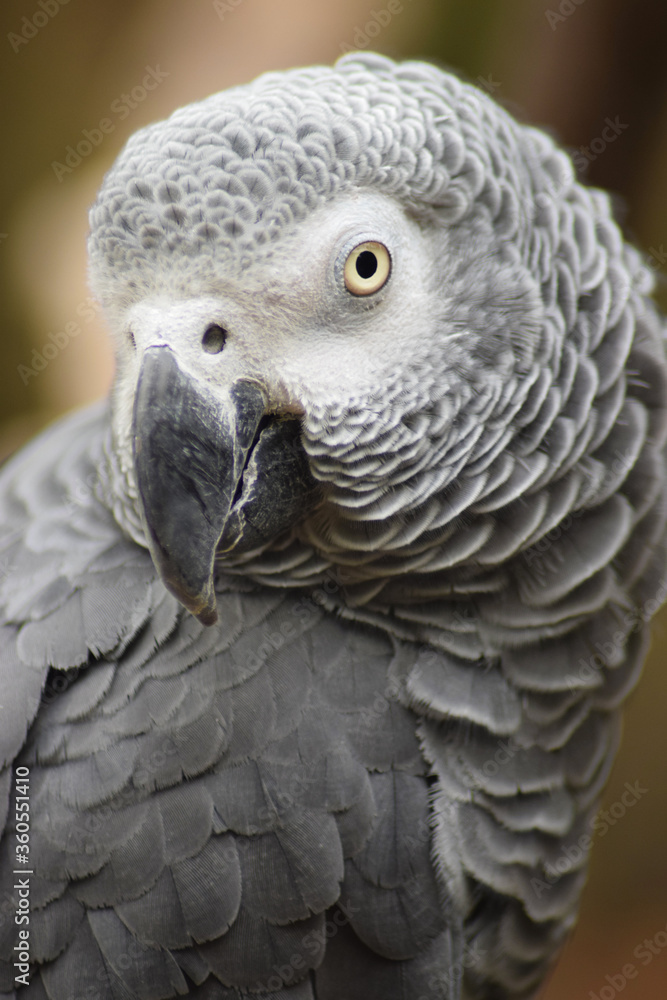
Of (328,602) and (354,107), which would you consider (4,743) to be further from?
(354,107)

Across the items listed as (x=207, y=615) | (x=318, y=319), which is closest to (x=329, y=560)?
(x=207, y=615)

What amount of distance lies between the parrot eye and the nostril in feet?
0.52

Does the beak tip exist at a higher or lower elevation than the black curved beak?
lower

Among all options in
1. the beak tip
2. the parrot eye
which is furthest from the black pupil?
the beak tip

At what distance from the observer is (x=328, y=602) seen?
3.49ft

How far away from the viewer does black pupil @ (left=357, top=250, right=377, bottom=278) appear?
875mm

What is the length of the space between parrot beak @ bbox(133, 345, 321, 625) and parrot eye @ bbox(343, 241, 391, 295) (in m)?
0.17

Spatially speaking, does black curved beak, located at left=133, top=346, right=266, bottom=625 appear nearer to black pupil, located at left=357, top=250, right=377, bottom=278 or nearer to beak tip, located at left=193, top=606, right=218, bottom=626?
beak tip, located at left=193, top=606, right=218, bottom=626

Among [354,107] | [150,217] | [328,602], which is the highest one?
[354,107]

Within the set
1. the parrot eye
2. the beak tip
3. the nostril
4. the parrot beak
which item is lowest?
the beak tip

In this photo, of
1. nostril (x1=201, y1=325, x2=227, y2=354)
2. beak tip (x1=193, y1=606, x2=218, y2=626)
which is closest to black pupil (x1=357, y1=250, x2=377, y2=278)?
nostril (x1=201, y1=325, x2=227, y2=354)

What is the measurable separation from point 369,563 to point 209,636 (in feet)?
0.84

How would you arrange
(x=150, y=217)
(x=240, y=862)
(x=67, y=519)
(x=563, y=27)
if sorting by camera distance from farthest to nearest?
(x=563, y=27), (x=67, y=519), (x=240, y=862), (x=150, y=217)

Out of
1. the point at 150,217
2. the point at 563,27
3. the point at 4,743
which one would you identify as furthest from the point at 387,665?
the point at 563,27
